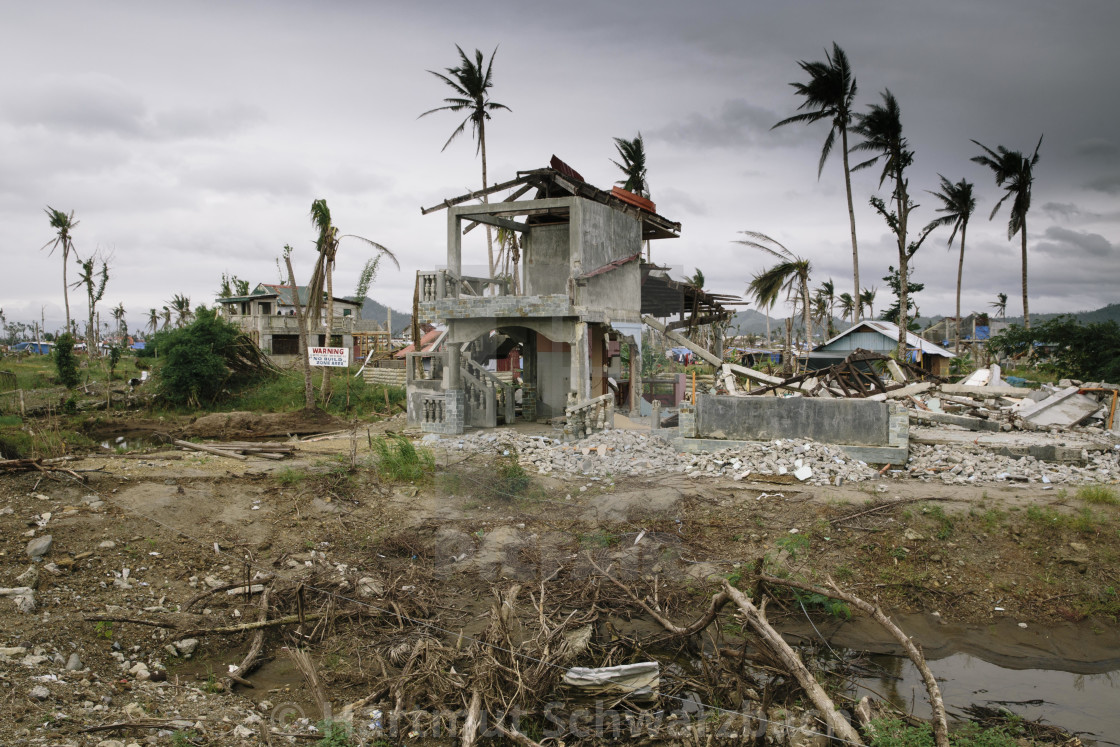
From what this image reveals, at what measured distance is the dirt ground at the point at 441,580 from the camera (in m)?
5.98

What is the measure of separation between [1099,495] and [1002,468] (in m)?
1.91

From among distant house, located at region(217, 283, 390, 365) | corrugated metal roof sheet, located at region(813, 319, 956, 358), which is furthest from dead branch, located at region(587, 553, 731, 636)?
distant house, located at region(217, 283, 390, 365)

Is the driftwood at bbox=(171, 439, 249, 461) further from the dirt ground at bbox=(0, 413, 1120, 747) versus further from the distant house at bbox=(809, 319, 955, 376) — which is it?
the distant house at bbox=(809, 319, 955, 376)

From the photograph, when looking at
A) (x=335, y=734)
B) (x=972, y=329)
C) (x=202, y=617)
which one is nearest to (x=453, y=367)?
(x=202, y=617)

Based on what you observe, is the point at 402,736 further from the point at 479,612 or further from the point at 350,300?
the point at 350,300

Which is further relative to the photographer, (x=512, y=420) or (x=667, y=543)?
(x=512, y=420)

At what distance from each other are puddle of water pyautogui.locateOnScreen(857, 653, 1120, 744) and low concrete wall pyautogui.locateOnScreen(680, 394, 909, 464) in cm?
586

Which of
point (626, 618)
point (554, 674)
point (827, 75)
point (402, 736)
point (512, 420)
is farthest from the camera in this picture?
point (827, 75)

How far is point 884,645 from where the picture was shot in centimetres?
751

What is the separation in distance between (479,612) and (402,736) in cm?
244

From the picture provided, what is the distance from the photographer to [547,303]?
15789mm

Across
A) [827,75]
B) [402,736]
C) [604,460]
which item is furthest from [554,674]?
[827,75]

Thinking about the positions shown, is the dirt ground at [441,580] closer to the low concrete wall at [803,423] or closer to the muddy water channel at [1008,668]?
the muddy water channel at [1008,668]

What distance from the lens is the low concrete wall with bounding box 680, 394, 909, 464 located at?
12.7 m
